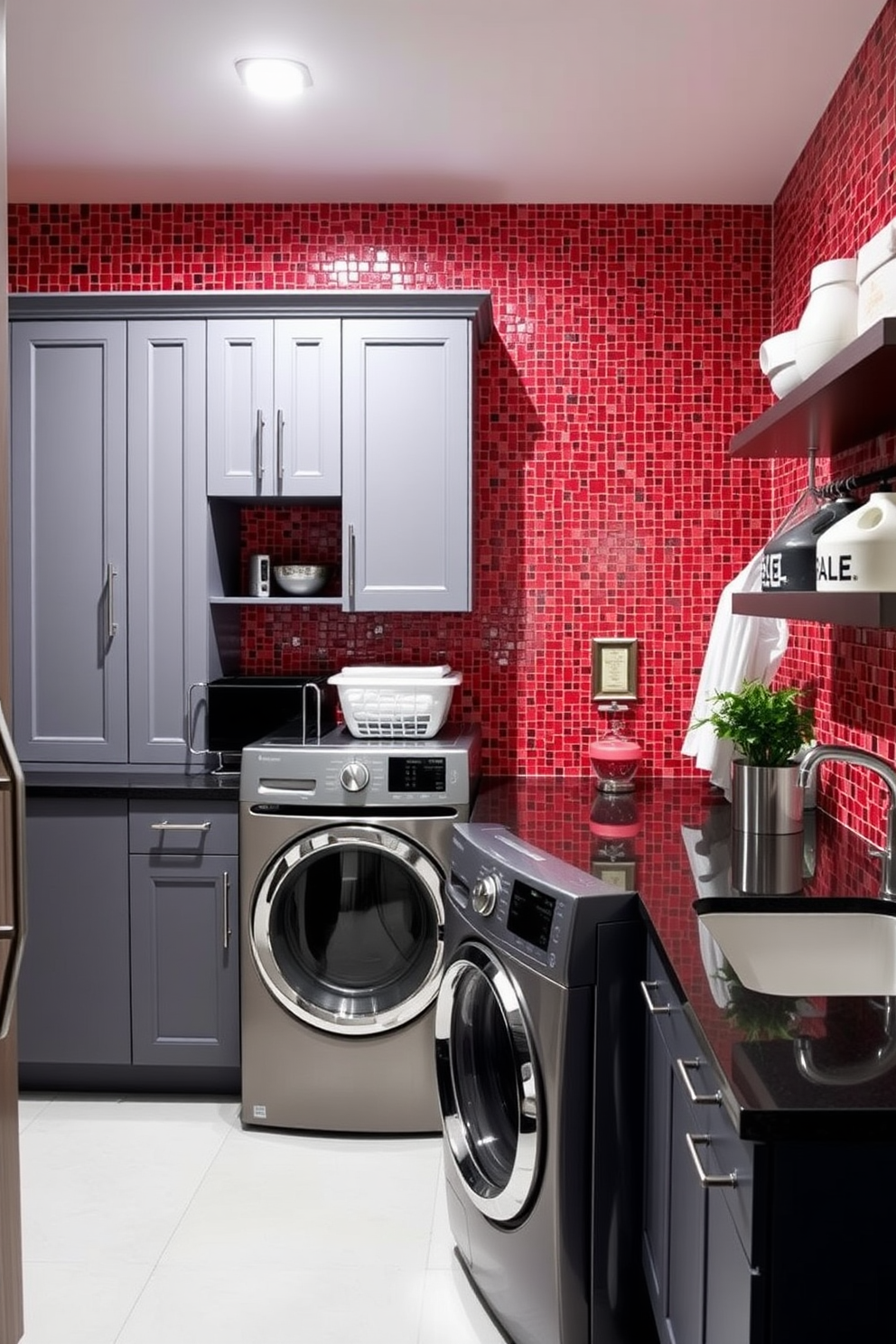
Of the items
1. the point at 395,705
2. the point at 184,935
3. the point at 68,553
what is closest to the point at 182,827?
the point at 184,935

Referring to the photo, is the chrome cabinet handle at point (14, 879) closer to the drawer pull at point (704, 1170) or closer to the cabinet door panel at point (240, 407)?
the drawer pull at point (704, 1170)

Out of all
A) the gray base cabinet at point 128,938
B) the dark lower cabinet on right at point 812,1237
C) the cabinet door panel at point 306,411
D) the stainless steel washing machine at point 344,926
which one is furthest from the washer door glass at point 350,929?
the dark lower cabinet on right at point 812,1237

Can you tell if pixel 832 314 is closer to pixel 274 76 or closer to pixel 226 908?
pixel 274 76

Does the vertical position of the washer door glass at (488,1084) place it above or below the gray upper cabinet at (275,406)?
below

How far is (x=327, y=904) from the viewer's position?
10.0 feet

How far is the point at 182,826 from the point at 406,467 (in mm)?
1187

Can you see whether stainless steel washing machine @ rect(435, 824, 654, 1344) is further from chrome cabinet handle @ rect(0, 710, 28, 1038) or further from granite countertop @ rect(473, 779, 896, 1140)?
chrome cabinet handle @ rect(0, 710, 28, 1038)

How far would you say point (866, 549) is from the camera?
1.81 metres

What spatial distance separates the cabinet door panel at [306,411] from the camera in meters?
3.29

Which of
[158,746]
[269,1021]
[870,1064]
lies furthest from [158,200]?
[870,1064]

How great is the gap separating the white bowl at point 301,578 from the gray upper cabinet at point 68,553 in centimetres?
47

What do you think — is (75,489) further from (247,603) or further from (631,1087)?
(631,1087)

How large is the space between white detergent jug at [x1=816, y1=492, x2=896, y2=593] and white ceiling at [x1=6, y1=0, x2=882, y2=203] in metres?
1.21

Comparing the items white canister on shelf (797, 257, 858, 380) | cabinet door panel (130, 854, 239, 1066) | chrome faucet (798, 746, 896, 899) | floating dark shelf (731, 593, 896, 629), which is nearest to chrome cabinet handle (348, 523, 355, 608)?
cabinet door panel (130, 854, 239, 1066)
